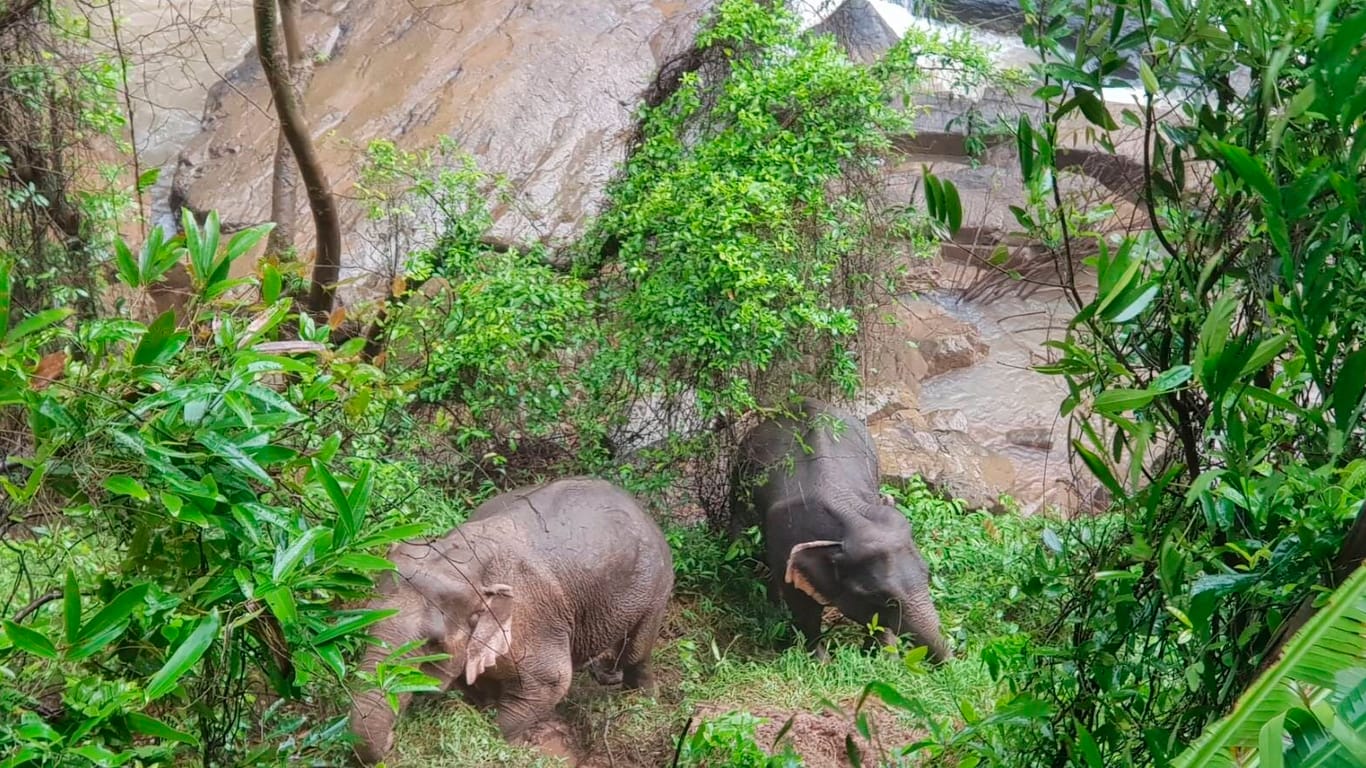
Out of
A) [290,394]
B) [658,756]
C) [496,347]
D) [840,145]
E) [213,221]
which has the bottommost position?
[658,756]

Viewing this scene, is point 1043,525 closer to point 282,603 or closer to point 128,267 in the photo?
point 282,603

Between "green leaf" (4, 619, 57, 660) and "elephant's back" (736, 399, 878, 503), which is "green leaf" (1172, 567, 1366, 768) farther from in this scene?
"elephant's back" (736, 399, 878, 503)

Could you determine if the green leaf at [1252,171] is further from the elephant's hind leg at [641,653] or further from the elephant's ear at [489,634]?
the elephant's hind leg at [641,653]

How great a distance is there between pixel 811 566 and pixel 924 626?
0.67 meters

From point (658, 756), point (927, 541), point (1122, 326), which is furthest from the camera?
point (927, 541)

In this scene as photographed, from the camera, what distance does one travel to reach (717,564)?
20.8 feet

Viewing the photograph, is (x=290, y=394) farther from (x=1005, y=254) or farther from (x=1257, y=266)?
(x=1257, y=266)

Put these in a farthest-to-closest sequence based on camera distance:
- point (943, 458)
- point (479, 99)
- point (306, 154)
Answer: point (479, 99)
point (943, 458)
point (306, 154)

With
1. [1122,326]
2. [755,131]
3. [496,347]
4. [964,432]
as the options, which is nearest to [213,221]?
[1122,326]

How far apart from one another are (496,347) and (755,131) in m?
1.75

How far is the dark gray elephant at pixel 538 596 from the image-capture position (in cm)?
457

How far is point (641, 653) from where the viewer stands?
557 cm

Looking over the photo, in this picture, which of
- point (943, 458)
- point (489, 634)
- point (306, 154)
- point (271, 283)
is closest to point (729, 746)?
point (489, 634)

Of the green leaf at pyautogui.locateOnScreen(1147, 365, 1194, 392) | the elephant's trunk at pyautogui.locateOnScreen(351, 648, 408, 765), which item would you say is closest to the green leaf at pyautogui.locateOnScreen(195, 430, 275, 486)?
the green leaf at pyautogui.locateOnScreen(1147, 365, 1194, 392)
